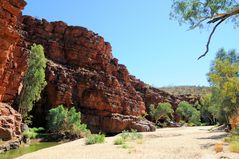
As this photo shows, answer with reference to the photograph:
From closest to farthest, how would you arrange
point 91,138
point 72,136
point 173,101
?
point 91,138 → point 72,136 → point 173,101

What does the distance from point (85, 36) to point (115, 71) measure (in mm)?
11907

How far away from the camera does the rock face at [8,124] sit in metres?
26.6

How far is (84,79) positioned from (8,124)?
104 ft

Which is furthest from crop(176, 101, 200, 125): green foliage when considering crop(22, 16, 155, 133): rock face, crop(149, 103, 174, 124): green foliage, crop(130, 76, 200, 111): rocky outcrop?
crop(22, 16, 155, 133): rock face

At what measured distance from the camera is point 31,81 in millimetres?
43500

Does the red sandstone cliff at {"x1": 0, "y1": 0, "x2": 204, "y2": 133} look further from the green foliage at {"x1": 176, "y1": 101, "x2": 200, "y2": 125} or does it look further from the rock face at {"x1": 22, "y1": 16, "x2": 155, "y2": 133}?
the green foliage at {"x1": 176, "y1": 101, "x2": 200, "y2": 125}

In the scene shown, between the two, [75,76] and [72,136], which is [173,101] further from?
[72,136]

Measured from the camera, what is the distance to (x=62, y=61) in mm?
61281

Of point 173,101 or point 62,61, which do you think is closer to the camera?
point 62,61

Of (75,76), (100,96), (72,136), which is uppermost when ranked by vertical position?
(75,76)

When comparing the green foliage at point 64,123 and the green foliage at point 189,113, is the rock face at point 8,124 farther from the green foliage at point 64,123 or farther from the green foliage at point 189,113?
the green foliage at point 189,113

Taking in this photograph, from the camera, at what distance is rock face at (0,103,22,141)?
87.2 feet

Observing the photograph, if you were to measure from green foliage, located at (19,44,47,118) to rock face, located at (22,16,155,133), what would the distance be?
863 cm

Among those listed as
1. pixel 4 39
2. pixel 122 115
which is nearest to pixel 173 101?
pixel 122 115
